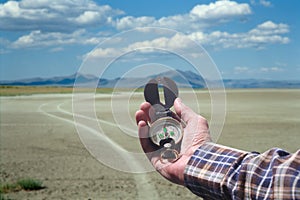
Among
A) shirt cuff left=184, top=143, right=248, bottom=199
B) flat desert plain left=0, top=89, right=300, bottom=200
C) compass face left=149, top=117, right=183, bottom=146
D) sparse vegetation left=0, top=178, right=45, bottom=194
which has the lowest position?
flat desert plain left=0, top=89, right=300, bottom=200

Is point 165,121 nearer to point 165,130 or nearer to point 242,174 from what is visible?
point 165,130

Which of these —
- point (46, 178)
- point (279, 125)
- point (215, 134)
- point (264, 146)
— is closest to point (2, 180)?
point (46, 178)

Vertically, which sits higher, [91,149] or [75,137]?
[91,149]

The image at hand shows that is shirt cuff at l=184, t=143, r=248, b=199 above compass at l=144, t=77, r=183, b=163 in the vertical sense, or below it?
below

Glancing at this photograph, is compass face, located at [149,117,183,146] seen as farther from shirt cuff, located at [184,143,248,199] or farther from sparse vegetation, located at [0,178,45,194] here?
sparse vegetation, located at [0,178,45,194]

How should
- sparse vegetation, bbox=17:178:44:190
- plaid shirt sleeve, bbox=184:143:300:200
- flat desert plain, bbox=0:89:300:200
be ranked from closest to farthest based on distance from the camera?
plaid shirt sleeve, bbox=184:143:300:200 < flat desert plain, bbox=0:89:300:200 < sparse vegetation, bbox=17:178:44:190

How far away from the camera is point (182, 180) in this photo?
8.90 feet

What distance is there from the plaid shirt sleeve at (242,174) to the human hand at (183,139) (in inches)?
3.9

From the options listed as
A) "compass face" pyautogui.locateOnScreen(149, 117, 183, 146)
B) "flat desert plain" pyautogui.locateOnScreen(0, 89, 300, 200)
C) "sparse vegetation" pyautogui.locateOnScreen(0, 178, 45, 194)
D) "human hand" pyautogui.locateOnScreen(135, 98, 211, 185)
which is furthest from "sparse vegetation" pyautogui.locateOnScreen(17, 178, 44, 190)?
"compass face" pyautogui.locateOnScreen(149, 117, 183, 146)

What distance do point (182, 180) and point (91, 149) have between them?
68 centimetres

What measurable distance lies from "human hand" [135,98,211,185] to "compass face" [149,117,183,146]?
0.04 meters

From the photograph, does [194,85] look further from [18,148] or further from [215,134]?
[18,148]

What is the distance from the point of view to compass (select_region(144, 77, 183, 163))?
2.70 metres

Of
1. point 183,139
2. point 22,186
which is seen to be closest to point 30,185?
point 22,186
